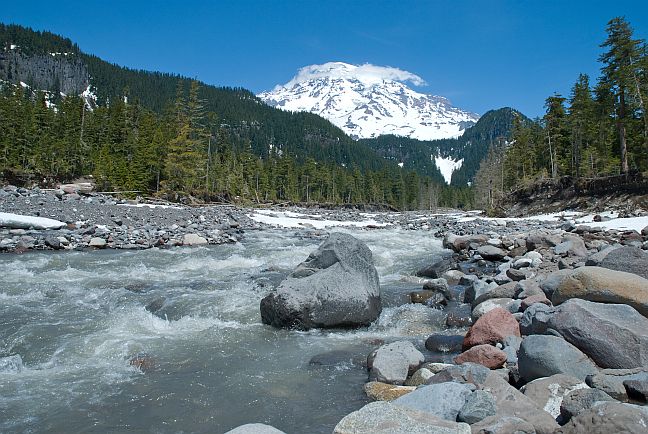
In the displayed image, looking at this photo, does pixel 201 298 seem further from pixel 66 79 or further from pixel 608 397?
Result: pixel 66 79

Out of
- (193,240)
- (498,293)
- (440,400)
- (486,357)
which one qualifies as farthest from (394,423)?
(193,240)

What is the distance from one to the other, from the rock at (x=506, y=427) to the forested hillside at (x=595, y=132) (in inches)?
1386

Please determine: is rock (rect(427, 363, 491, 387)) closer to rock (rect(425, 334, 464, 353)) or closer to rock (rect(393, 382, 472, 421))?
rock (rect(393, 382, 472, 421))

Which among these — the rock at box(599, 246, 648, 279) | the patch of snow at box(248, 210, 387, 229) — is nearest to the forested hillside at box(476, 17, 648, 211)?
the patch of snow at box(248, 210, 387, 229)

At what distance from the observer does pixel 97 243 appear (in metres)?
18.1

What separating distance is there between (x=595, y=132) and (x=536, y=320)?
176ft

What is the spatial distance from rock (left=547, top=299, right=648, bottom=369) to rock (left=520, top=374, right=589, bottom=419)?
0.91 meters

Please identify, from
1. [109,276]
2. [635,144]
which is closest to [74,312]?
[109,276]

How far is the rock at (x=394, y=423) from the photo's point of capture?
373cm

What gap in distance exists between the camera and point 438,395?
14.9 ft

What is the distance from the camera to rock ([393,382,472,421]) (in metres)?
4.32

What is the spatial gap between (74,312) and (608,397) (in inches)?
369

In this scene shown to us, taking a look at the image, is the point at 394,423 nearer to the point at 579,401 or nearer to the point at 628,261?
the point at 579,401

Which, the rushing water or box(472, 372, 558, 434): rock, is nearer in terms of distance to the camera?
box(472, 372, 558, 434): rock
